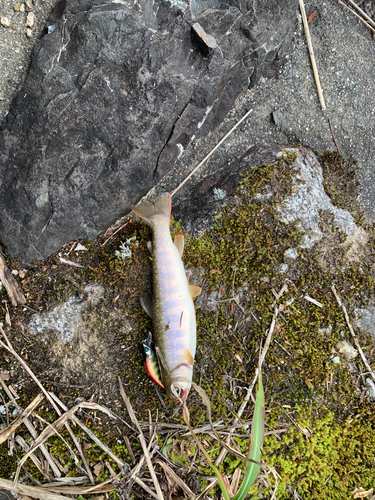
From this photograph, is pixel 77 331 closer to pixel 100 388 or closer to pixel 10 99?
pixel 100 388

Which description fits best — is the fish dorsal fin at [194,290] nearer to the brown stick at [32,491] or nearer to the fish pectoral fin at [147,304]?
the fish pectoral fin at [147,304]

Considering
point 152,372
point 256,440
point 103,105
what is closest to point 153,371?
point 152,372

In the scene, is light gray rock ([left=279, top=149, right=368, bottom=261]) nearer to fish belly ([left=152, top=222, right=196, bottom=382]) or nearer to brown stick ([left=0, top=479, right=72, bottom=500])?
fish belly ([left=152, top=222, right=196, bottom=382])

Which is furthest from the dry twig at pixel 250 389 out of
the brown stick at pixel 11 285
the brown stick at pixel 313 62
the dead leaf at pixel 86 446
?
the brown stick at pixel 313 62

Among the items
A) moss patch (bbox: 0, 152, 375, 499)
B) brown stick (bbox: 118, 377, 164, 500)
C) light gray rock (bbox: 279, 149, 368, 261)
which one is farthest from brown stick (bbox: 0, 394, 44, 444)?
light gray rock (bbox: 279, 149, 368, 261)

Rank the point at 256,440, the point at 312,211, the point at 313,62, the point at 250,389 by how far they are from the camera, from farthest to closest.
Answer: the point at 313,62, the point at 312,211, the point at 250,389, the point at 256,440

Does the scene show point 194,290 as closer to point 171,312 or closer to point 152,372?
point 171,312
